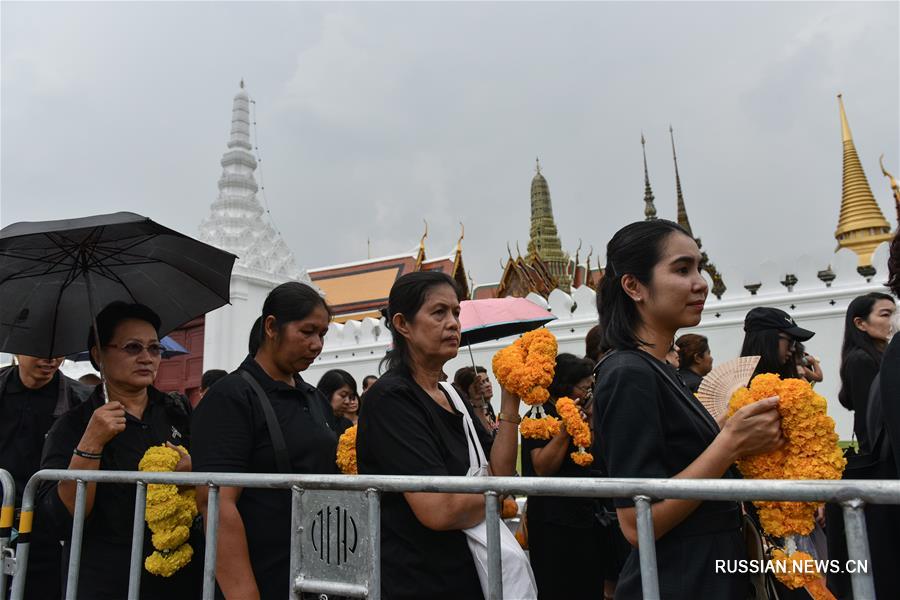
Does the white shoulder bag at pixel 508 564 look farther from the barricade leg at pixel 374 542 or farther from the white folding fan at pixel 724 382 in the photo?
the white folding fan at pixel 724 382

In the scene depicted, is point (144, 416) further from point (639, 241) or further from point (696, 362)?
point (696, 362)

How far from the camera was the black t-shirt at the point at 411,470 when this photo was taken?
191 cm

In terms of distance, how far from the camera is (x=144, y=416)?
281 cm

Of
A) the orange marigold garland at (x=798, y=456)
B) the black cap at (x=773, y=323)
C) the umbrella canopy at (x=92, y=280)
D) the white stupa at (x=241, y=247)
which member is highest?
the white stupa at (x=241, y=247)

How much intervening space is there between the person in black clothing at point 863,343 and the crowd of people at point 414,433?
0.02 m

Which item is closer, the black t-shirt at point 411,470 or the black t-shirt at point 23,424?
the black t-shirt at point 411,470

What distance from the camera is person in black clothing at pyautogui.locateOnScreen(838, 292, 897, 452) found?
3.60 meters

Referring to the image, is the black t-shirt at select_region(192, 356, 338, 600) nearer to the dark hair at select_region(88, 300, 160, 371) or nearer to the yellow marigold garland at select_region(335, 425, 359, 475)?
the yellow marigold garland at select_region(335, 425, 359, 475)

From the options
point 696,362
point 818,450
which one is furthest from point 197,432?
point 696,362

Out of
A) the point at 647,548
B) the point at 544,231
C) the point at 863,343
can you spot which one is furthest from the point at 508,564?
the point at 544,231

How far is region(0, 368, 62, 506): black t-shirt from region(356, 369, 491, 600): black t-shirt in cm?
219

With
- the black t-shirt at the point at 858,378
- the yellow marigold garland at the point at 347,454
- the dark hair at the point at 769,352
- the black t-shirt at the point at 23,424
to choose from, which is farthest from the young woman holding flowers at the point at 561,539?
the black t-shirt at the point at 23,424

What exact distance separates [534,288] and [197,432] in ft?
53.9

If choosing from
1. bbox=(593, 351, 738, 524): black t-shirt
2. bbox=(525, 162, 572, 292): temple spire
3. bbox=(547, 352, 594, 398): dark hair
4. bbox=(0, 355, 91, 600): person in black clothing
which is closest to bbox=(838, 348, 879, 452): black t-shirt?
bbox=(547, 352, 594, 398): dark hair
